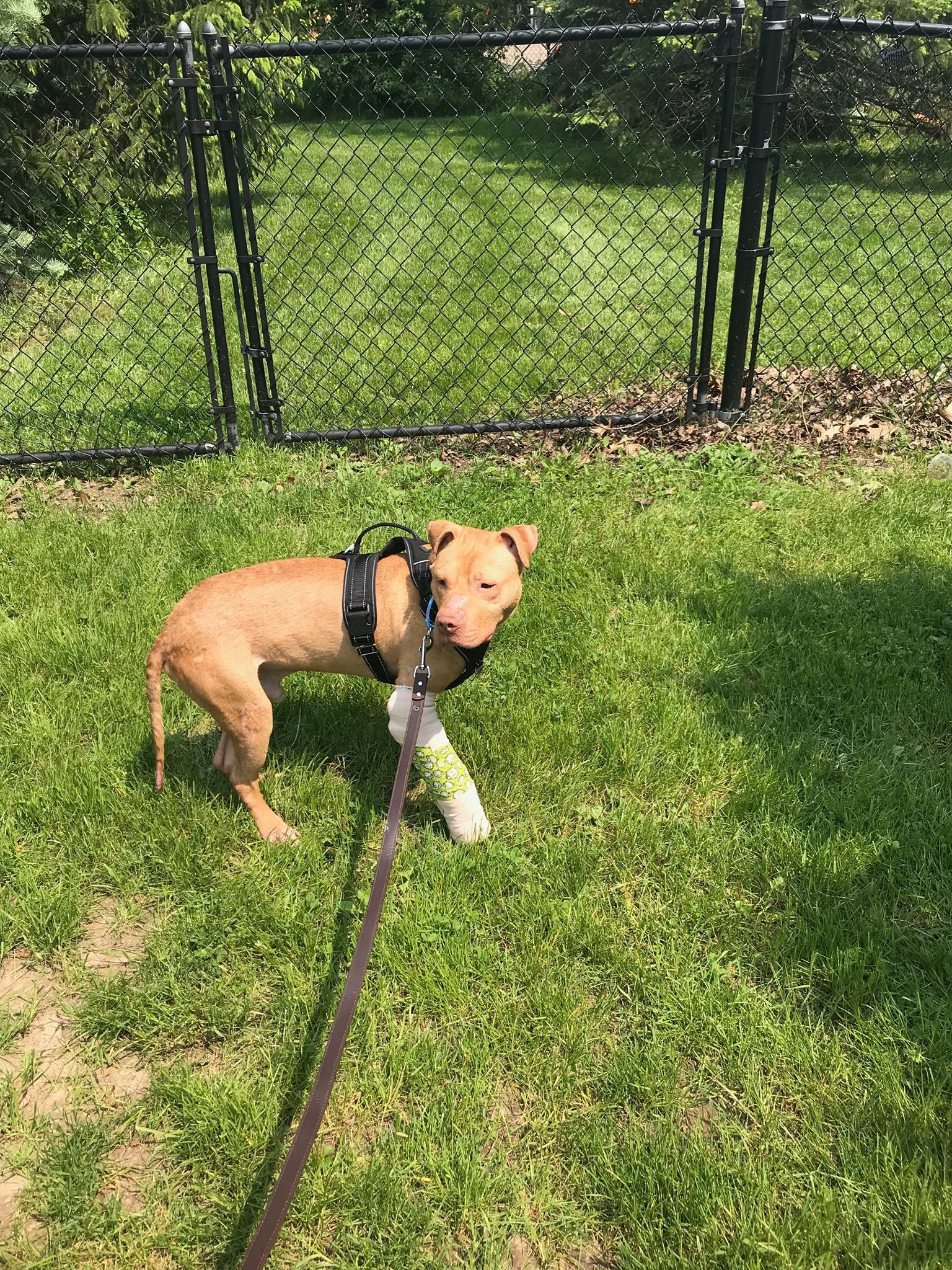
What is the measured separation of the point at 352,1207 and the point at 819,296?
281 inches

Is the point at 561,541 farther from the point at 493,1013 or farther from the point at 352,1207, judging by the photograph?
the point at 352,1207

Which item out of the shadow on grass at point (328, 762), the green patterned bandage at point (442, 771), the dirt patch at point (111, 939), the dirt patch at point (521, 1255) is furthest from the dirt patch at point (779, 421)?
the dirt patch at point (521, 1255)

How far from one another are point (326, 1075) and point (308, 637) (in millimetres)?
1313

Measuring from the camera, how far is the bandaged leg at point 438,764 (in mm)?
2514

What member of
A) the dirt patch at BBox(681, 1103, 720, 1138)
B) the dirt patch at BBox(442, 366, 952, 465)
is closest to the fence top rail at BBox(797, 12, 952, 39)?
the dirt patch at BBox(442, 366, 952, 465)

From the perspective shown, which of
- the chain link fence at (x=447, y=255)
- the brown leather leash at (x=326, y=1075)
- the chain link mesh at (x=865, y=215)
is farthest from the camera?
the chain link mesh at (x=865, y=215)

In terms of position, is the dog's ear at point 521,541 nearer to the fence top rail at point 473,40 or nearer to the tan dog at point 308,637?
the tan dog at point 308,637

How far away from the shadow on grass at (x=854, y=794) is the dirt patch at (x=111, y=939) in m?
1.74

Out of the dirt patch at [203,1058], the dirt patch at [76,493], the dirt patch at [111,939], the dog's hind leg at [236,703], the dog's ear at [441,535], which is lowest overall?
the dirt patch at [203,1058]

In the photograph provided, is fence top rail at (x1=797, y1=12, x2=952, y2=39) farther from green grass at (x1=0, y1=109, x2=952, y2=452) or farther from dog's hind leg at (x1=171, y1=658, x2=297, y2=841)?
dog's hind leg at (x1=171, y1=658, x2=297, y2=841)

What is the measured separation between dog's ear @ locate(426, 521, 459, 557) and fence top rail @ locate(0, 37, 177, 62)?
3.37 m

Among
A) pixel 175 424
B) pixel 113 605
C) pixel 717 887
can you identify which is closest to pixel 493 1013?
pixel 717 887

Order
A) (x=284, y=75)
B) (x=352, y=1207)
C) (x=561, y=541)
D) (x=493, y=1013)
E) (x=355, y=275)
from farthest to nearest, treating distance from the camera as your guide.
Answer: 1. (x=284, y=75)
2. (x=355, y=275)
3. (x=561, y=541)
4. (x=493, y=1013)
5. (x=352, y=1207)

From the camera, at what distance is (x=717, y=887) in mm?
2598
